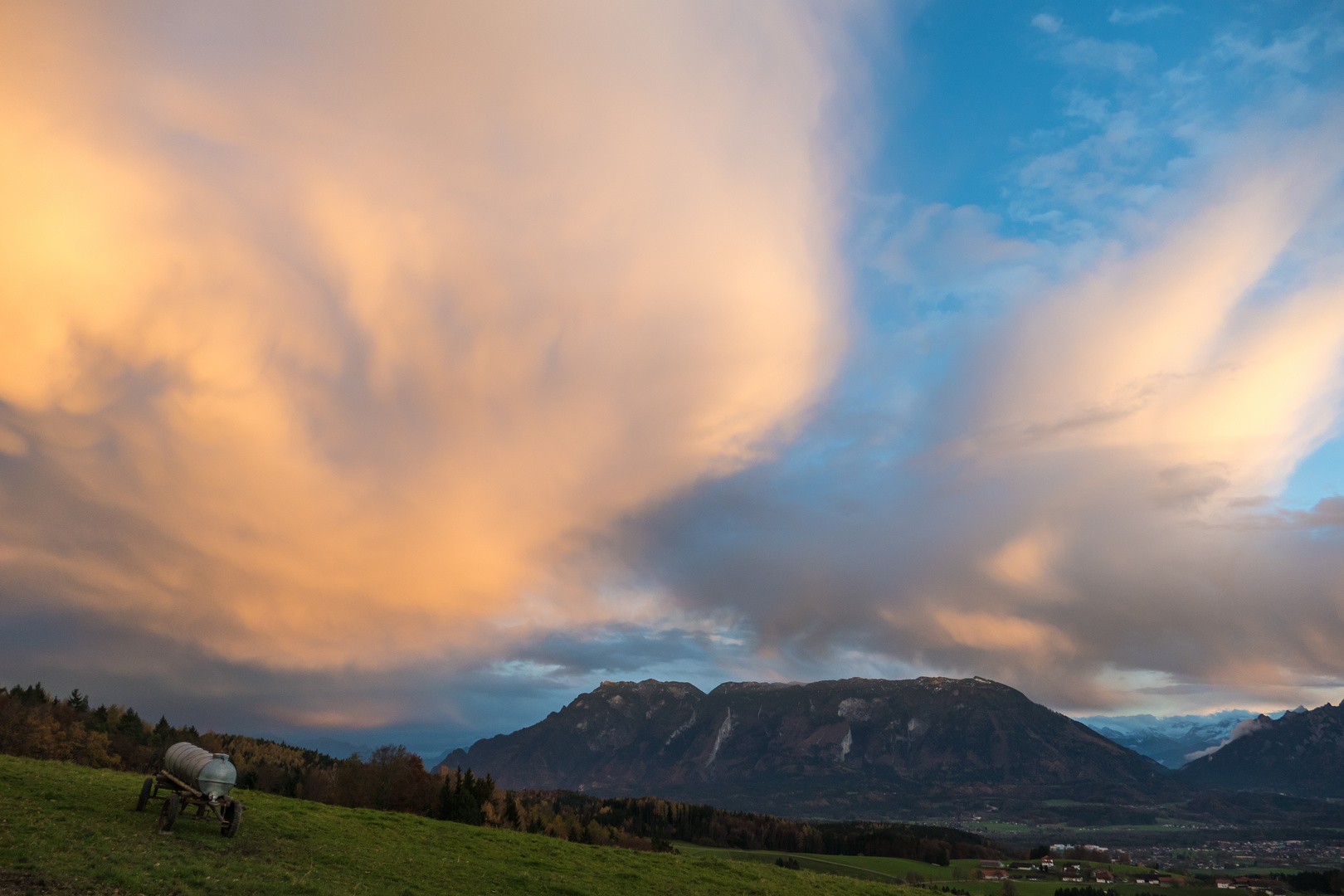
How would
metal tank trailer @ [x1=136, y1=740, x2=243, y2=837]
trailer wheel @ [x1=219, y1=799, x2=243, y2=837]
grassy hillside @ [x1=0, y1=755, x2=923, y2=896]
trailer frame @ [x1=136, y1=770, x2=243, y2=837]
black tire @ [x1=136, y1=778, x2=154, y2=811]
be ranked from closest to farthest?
grassy hillside @ [x1=0, y1=755, x2=923, y2=896] < trailer frame @ [x1=136, y1=770, x2=243, y2=837] < metal tank trailer @ [x1=136, y1=740, x2=243, y2=837] < trailer wheel @ [x1=219, y1=799, x2=243, y2=837] < black tire @ [x1=136, y1=778, x2=154, y2=811]

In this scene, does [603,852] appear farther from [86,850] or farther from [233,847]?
[86,850]

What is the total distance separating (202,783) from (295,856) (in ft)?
21.8

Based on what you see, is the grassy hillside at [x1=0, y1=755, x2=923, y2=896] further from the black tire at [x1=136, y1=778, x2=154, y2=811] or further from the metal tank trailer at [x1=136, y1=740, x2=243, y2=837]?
the metal tank trailer at [x1=136, y1=740, x2=243, y2=837]

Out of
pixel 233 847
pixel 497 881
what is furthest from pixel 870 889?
pixel 233 847

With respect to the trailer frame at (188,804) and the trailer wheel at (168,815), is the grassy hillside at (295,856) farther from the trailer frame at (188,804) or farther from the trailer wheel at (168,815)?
the trailer frame at (188,804)

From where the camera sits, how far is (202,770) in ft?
133

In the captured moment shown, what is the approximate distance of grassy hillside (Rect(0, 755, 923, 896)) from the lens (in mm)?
30875

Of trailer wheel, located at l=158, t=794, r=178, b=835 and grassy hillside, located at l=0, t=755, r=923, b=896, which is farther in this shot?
trailer wheel, located at l=158, t=794, r=178, b=835

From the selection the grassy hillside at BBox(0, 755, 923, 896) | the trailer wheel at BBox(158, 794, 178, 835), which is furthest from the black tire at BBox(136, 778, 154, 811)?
the trailer wheel at BBox(158, 794, 178, 835)

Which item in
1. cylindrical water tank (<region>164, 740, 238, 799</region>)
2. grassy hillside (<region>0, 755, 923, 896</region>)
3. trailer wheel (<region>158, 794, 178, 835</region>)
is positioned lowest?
grassy hillside (<region>0, 755, 923, 896</region>)

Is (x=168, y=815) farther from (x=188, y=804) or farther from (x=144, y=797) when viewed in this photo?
(x=144, y=797)

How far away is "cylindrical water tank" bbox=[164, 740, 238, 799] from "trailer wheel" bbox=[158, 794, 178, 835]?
5.45ft

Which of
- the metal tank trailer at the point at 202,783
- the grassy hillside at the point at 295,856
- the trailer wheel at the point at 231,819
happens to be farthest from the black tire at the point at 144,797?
the trailer wheel at the point at 231,819

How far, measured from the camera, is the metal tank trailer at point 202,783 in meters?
40.3
